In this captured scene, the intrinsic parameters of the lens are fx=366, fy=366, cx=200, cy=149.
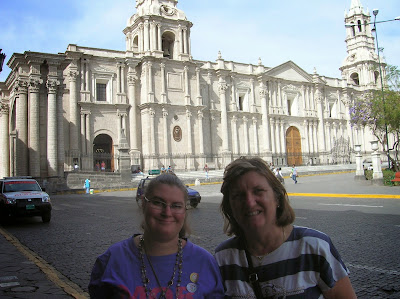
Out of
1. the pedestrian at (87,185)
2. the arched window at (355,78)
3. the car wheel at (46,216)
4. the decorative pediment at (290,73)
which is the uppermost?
the arched window at (355,78)

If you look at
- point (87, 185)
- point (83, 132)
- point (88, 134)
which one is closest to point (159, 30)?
point (88, 134)

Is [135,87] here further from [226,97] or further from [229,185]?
[229,185]

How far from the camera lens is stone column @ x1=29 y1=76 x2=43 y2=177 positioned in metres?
24.2

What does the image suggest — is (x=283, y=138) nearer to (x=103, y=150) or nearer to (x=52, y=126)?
(x=103, y=150)

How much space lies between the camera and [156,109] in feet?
114

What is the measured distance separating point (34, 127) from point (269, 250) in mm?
25259

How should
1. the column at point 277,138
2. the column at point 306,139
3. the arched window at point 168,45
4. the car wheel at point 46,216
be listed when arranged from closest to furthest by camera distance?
the car wheel at point 46,216
the arched window at point 168,45
the column at point 277,138
the column at point 306,139

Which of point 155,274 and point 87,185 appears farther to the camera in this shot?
point 87,185

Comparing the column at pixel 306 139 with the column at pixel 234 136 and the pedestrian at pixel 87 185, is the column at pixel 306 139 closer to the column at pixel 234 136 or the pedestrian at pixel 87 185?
the column at pixel 234 136

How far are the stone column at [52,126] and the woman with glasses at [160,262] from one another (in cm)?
2443

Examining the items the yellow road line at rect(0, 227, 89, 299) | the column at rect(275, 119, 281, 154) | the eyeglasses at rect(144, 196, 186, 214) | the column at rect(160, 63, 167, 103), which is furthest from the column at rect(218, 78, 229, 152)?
the eyeglasses at rect(144, 196, 186, 214)

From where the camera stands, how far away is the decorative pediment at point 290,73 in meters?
45.6

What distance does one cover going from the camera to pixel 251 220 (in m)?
2.17

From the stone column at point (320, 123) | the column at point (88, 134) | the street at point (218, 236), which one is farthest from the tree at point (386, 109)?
the column at point (88, 134)
